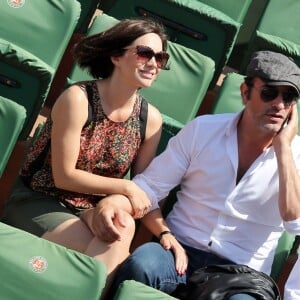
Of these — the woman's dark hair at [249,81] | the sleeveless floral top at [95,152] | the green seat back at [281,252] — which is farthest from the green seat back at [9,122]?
the green seat back at [281,252]

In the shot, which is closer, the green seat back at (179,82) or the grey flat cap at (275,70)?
the grey flat cap at (275,70)

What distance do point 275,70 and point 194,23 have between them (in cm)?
80

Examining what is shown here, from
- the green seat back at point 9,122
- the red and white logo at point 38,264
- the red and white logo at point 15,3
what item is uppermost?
the red and white logo at point 15,3

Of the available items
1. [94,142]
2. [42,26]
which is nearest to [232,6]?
[42,26]

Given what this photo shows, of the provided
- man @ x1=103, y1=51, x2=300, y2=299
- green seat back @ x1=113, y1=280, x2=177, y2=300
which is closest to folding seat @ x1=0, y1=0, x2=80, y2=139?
man @ x1=103, y1=51, x2=300, y2=299

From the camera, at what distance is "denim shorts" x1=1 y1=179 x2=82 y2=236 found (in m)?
2.11

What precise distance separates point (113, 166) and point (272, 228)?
42 centimetres

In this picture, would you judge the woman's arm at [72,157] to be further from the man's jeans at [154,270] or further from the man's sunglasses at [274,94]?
the man's sunglasses at [274,94]

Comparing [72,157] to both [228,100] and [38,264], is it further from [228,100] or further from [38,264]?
[228,100]

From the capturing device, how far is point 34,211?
7.05ft

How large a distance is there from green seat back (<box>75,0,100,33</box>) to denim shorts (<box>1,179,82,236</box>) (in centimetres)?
81

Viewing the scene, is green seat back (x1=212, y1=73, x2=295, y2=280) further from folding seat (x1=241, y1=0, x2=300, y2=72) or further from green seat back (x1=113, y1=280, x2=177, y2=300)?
green seat back (x1=113, y1=280, x2=177, y2=300)

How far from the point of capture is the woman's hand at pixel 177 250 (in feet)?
6.68

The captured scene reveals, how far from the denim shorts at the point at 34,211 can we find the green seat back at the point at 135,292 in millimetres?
398
